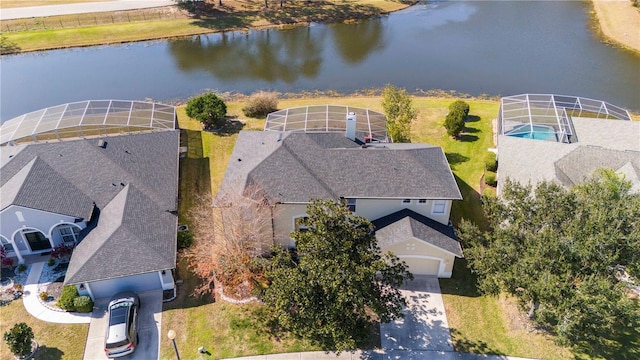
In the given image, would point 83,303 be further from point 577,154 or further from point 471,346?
point 577,154

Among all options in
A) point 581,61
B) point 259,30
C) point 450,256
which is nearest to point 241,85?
point 259,30

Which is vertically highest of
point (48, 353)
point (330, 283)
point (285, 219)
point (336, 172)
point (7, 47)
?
point (330, 283)

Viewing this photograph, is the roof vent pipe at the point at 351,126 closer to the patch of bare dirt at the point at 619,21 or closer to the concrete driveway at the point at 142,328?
the concrete driveway at the point at 142,328

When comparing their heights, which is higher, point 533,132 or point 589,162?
point 589,162

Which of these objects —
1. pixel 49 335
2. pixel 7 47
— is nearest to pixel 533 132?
pixel 49 335

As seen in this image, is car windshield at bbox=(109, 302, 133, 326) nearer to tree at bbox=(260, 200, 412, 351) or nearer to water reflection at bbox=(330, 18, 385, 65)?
tree at bbox=(260, 200, 412, 351)

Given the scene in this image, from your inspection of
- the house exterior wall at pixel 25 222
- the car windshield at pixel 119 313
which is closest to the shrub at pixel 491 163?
the car windshield at pixel 119 313
